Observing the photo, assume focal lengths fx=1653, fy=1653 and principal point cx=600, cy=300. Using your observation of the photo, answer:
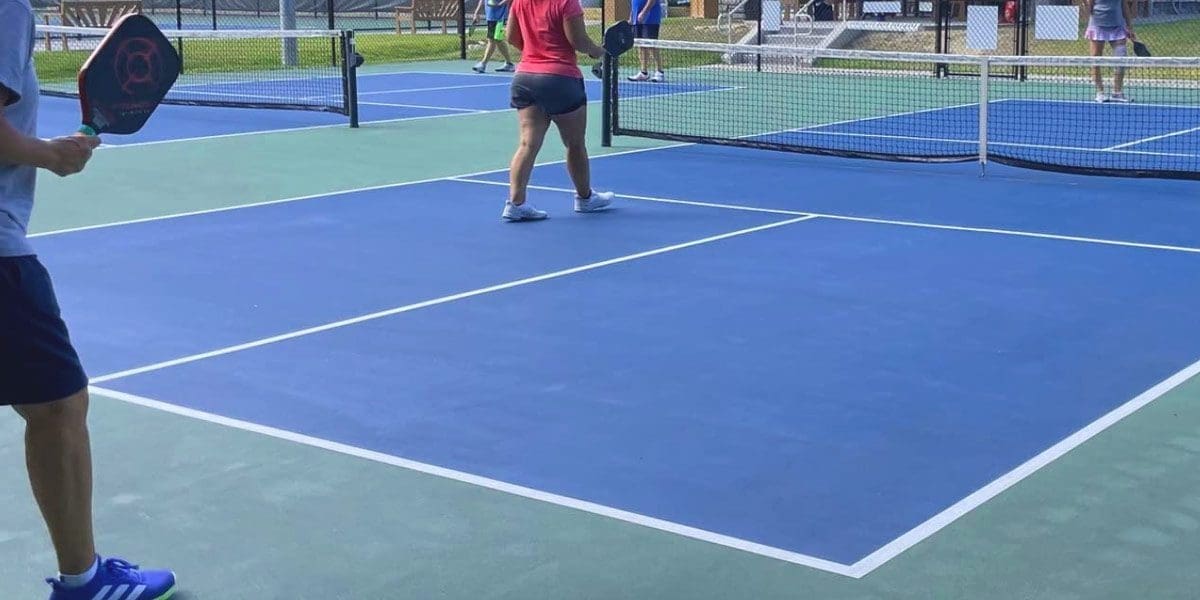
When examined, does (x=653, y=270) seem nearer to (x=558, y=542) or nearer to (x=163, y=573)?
(x=558, y=542)

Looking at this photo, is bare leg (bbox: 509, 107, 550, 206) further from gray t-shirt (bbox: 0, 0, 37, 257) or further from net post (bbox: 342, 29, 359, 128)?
gray t-shirt (bbox: 0, 0, 37, 257)

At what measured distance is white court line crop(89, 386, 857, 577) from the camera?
4219 mm

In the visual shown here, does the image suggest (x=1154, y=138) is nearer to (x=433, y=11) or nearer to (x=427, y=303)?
(x=427, y=303)

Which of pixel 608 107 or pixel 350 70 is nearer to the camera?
pixel 608 107

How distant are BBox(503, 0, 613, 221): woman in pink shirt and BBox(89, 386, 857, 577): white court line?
395 cm


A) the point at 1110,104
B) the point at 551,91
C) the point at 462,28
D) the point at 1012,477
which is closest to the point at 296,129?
the point at 551,91

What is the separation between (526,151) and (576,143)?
1.14 feet

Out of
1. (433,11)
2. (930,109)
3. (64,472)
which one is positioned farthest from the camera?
(433,11)

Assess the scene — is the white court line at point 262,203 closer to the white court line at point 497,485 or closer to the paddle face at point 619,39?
the paddle face at point 619,39

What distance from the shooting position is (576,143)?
9.68 metres

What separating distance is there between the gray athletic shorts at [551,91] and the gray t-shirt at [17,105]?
589 centimetres

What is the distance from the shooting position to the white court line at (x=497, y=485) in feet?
13.8

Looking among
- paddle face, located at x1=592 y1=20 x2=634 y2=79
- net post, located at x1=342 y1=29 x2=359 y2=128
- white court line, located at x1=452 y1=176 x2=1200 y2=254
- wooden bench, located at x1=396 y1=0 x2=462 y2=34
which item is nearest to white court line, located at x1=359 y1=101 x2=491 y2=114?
net post, located at x1=342 y1=29 x2=359 y2=128

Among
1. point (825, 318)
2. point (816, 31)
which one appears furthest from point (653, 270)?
point (816, 31)
